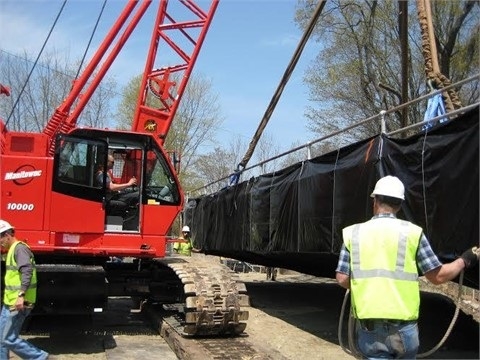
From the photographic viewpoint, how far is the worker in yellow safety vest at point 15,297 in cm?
633

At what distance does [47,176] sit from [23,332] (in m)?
2.68

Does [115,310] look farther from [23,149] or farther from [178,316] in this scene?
[23,149]

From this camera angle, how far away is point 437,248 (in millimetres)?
5758

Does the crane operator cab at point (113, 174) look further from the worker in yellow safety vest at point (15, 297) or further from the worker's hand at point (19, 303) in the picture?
the worker's hand at point (19, 303)

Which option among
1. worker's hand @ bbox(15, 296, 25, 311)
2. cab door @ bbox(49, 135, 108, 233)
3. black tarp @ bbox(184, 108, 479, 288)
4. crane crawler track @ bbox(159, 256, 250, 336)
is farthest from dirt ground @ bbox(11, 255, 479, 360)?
worker's hand @ bbox(15, 296, 25, 311)

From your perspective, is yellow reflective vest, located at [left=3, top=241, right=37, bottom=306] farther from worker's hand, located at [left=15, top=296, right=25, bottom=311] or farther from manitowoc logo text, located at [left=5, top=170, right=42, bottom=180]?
manitowoc logo text, located at [left=5, top=170, right=42, bottom=180]

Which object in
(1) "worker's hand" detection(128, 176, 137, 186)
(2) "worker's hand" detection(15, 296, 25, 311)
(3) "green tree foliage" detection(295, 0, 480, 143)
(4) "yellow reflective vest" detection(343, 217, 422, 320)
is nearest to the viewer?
(4) "yellow reflective vest" detection(343, 217, 422, 320)

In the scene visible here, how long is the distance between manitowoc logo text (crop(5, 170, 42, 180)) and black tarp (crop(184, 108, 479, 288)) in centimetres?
408

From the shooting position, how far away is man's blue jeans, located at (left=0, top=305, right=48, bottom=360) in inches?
249

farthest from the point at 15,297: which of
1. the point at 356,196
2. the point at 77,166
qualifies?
the point at 356,196

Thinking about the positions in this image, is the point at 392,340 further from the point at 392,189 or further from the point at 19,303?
the point at 19,303

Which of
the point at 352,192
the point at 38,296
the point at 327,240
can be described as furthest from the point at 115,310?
the point at 352,192

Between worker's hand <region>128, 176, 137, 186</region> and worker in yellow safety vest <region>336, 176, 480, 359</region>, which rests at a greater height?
worker's hand <region>128, 176, 137, 186</region>

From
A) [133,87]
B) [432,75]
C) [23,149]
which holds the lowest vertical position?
[23,149]
